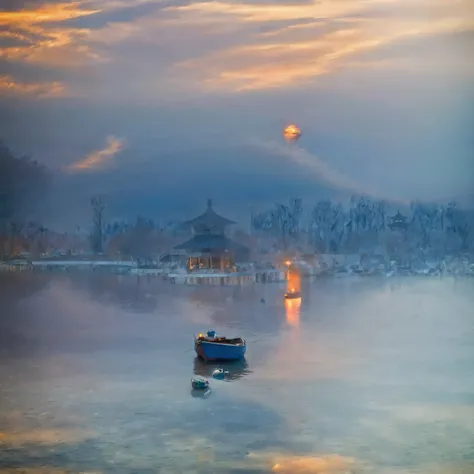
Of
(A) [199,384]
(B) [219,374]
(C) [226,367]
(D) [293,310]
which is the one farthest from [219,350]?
(D) [293,310]

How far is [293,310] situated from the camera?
23.6 feet

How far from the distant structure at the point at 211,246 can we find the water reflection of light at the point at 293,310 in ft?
2.14

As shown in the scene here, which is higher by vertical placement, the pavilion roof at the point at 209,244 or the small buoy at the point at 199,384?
the pavilion roof at the point at 209,244

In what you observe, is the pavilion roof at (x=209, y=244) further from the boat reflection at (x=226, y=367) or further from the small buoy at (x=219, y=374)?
the small buoy at (x=219, y=374)

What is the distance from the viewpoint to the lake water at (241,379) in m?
4.72

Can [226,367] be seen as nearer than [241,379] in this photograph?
No

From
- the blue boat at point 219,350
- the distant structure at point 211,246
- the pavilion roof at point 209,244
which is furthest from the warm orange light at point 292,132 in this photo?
the blue boat at point 219,350

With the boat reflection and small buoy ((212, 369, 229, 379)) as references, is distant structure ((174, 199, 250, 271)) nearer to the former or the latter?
the boat reflection

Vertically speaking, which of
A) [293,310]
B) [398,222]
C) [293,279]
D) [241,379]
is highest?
[398,222]

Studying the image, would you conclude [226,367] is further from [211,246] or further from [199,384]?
[211,246]

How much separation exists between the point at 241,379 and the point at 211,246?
41.1 inches

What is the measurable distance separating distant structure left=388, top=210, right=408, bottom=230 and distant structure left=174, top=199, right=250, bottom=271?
979 millimetres

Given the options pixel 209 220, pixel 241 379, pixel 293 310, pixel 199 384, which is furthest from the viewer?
pixel 293 310

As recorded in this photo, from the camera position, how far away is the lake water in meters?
4.72
